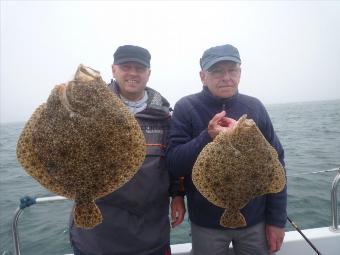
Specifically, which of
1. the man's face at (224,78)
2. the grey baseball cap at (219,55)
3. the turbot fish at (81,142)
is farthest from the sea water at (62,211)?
the turbot fish at (81,142)

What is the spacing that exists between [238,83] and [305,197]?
7.67 metres

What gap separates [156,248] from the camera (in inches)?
133

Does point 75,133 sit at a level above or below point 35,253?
above

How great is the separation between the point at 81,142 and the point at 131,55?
1280mm

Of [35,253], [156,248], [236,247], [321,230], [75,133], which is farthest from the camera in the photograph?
[35,253]

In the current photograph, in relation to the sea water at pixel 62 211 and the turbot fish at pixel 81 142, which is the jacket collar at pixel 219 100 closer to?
the turbot fish at pixel 81 142

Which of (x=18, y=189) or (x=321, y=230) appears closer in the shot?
(x=321, y=230)

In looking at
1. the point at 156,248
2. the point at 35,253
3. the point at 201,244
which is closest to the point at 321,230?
the point at 201,244

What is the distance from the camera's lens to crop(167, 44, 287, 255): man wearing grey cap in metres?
3.36

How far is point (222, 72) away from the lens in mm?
3373

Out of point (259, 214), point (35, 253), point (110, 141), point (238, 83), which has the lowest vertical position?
point (35, 253)

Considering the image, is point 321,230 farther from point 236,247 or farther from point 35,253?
point 35,253

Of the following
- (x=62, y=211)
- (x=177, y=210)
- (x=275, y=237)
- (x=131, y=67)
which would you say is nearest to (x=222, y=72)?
(x=131, y=67)

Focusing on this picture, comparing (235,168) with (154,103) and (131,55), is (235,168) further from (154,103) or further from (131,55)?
(131,55)
